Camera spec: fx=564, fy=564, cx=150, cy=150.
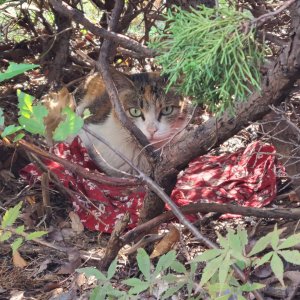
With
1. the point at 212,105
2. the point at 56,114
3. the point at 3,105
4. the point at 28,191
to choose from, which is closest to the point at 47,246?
the point at 28,191

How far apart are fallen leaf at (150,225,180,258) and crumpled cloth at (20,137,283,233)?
0.30 metres

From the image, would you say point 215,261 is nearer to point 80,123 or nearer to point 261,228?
point 80,123

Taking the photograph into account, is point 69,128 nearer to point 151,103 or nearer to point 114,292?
point 114,292

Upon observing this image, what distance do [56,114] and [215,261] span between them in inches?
26.3

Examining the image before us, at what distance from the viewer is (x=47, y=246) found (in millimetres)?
2072

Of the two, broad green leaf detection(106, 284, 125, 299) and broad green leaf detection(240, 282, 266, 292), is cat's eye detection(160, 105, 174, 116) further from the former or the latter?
broad green leaf detection(240, 282, 266, 292)

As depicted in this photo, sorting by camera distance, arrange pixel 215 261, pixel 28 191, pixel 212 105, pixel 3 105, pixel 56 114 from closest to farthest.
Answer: pixel 215 261
pixel 212 105
pixel 56 114
pixel 28 191
pixel 3 105

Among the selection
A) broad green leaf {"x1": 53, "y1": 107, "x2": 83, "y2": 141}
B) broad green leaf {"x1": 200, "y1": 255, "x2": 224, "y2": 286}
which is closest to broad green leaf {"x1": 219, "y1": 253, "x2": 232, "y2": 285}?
broad green leaf {"x1": 200, "y1": 255, "x2": 224, "y2": 286}

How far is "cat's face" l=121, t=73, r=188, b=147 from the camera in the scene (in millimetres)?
2629

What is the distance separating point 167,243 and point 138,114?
88 cm

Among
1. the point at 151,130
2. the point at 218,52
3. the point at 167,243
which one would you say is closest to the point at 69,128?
the point at 218,52

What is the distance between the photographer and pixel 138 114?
2654 mm

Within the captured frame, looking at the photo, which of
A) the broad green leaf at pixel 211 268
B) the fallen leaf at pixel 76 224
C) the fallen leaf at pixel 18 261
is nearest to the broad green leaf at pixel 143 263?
the broad green leaf at pixel 211 268

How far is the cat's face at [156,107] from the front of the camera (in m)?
2.63
